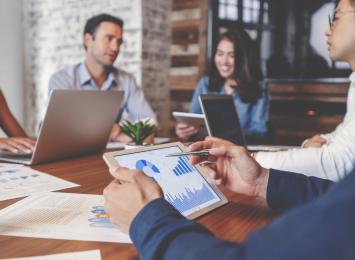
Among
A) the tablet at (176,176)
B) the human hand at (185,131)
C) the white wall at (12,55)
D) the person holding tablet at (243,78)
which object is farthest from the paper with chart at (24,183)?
the white wall at (12,55)

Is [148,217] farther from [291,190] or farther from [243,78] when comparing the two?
[243,78]

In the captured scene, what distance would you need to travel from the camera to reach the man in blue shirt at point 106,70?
2750mm

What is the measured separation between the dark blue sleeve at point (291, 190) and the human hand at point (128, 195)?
0.43m

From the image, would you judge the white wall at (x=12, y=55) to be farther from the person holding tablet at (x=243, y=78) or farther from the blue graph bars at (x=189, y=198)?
the blue graph bars at (x=189, y=198)

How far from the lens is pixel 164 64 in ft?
12.8

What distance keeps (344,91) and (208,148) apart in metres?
2.61

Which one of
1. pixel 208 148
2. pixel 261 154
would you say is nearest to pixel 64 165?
pixel 208 148

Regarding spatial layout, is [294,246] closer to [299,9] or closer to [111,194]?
[111,194]

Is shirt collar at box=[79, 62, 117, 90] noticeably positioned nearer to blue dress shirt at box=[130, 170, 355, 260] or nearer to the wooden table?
the wooden table

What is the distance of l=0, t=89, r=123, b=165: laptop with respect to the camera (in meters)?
1.39

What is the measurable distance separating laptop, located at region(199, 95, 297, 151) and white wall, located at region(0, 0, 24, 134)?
266cm

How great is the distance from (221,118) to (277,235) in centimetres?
151

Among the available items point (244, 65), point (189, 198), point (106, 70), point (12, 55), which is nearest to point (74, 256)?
point (189, 198)

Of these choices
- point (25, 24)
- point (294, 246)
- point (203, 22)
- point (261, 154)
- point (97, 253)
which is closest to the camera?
point (294, 246)
